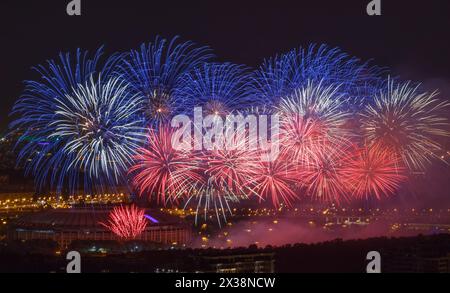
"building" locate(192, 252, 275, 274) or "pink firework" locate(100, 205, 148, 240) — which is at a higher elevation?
"pink firework" locate(100, 205, 148, 240)

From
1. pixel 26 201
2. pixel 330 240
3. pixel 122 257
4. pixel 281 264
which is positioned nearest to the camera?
pixel 122 257

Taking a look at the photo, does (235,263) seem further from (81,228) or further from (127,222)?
(81,228)

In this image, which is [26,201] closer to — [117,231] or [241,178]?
[117,231]

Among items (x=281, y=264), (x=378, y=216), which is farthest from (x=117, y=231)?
(x=378, y=216)

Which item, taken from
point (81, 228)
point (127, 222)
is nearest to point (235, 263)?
point (127, 222)

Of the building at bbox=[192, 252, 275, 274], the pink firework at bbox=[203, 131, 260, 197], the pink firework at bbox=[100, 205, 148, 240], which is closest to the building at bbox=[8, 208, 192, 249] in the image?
the pink firework at bbox=[100, 205, 148, 240]

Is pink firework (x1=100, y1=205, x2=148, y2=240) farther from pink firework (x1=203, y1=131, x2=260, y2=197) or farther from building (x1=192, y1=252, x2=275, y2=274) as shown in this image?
pink firework (x1=203, y1=131, x2=260, y2=197)
